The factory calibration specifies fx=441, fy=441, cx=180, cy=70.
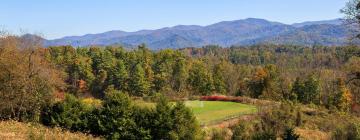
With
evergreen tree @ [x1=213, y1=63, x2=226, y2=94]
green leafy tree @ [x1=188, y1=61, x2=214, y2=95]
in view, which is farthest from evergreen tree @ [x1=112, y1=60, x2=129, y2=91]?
evergreen tree @ [x1=213, y1=63, x2=226, y2=94]

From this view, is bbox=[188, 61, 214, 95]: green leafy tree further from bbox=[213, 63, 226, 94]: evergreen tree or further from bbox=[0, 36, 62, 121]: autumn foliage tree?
bbox=[0, 36, 62, 121]: autumn foliage tree

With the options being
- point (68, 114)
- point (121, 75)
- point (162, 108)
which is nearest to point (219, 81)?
point (121, 75)

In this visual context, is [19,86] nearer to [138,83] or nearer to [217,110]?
[217,110]

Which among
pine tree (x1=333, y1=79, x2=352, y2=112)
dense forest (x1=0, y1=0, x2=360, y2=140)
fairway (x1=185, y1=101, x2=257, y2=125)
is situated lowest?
pine tree (x1=333, y1=79, x2=352, y2=112)

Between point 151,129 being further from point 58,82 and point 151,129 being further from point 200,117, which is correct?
point 200,117

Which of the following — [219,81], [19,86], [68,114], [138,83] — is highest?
[19,86]

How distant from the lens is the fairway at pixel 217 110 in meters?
44.6

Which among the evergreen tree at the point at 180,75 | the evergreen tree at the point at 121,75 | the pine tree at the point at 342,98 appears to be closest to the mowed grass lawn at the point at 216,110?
the pine tree at the point at 342,98

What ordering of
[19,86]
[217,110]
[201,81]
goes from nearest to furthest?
[19,86]
[217,110]
[201,81]

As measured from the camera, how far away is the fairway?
146ft

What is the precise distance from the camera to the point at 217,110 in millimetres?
50688

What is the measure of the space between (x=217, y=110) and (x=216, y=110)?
12 cm

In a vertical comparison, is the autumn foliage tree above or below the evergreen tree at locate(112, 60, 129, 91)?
above

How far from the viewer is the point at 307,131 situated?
3881 cm
